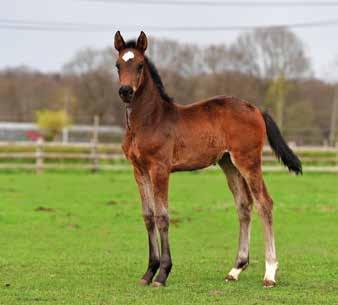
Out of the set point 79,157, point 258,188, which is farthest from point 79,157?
point 258,188

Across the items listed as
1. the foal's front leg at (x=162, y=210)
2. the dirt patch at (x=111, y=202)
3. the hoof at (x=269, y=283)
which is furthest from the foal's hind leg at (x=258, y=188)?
the dirt patch at (x=111, y=202)

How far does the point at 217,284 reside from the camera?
9.35 metres

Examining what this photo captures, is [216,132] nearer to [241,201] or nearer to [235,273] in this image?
[241,201]

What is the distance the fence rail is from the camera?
3506 centimetres

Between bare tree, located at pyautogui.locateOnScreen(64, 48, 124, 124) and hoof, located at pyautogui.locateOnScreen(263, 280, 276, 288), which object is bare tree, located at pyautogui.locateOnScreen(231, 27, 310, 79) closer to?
bare tree, located at pyautogui.locateOnScreen(64, 48, 124, 124)

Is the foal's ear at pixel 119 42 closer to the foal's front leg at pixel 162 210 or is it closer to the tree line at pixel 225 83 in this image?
the foal's front leg at pixel 162 210

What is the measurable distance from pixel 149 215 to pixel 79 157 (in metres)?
26.6

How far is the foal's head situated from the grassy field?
2218 mm

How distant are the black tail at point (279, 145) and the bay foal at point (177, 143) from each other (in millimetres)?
13

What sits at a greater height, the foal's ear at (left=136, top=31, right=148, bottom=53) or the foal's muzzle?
the foal's ear at (left=136, top=31, right=148, bottom=53)

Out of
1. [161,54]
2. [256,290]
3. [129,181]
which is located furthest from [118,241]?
[161,54]

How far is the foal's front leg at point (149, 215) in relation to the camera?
9.50 metres

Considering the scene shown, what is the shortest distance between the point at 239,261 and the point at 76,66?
72.8 meters

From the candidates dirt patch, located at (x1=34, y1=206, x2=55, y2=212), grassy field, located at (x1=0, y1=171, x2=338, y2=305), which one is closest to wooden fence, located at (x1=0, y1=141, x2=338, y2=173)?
grassy field, located at (x1=0, y1=171, x2=338, y2=305)
